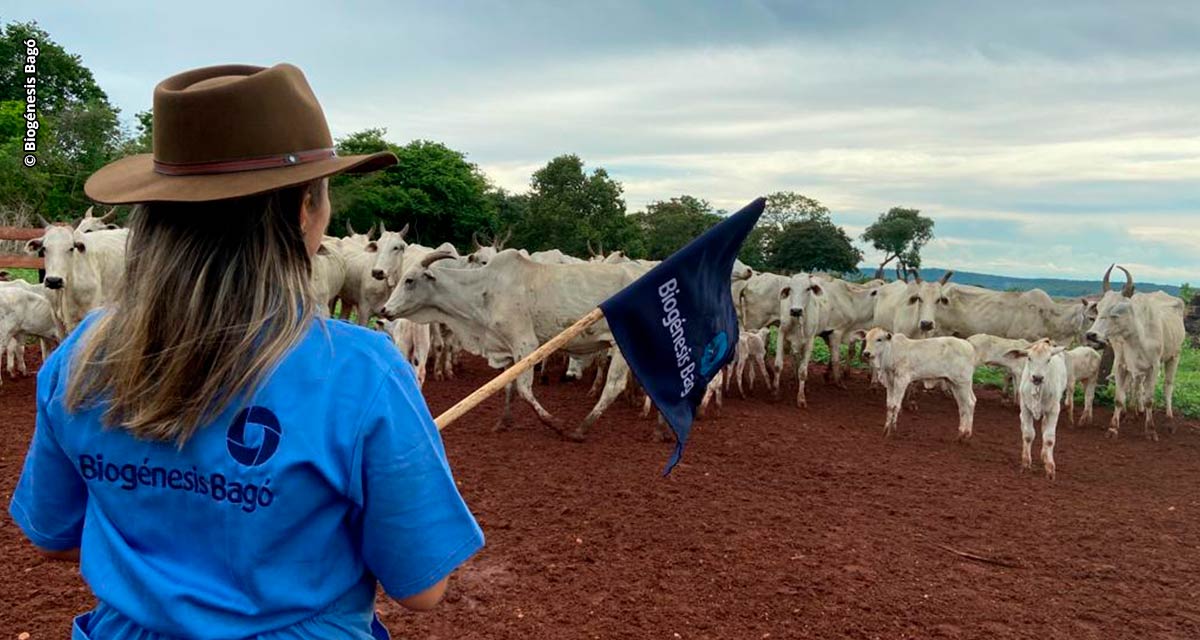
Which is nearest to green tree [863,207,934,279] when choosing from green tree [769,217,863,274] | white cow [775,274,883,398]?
green tree [769,217,863,274]

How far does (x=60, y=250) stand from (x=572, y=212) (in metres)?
26.6

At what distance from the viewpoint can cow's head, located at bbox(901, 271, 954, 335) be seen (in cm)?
1414

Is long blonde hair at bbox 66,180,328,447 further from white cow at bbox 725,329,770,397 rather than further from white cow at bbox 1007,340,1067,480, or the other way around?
white cow at bbox 725,329,770,397

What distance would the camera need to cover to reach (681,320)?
314cm

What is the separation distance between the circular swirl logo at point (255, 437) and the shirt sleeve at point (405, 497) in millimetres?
138

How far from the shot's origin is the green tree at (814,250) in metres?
44.2

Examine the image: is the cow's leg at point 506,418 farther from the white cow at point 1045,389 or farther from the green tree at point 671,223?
the green tree at point 671,223

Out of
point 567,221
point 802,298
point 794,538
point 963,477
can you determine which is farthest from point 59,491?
point 567,221

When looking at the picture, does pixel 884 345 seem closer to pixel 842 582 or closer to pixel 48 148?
pixel 842 582

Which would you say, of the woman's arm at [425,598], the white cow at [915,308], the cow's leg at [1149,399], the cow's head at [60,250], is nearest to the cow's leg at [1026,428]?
the cow's leg at [1149,399]

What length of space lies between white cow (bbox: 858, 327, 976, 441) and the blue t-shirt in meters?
9.85

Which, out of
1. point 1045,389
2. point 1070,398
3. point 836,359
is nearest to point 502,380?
point 1045,389

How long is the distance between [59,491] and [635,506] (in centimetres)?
560

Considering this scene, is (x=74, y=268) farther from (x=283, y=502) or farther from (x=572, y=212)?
(x=572, y=212)
